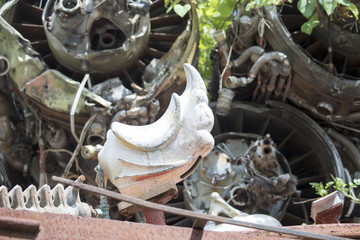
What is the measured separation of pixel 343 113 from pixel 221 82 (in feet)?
4.70

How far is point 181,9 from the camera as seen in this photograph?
899cm

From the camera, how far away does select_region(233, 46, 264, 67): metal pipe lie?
30.9 feet

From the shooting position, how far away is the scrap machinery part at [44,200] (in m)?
4.21

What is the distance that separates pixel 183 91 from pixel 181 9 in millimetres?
943

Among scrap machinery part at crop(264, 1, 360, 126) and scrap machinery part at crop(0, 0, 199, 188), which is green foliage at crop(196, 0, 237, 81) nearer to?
scrap machinery part at crop(264, 1, 360, 126)

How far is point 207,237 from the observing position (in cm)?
414

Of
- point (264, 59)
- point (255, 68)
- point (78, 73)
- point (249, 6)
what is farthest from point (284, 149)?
point (78, 73)

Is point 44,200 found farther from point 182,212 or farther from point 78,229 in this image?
point 182,212

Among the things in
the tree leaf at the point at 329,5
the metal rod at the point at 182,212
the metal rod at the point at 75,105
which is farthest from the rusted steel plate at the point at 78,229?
the tree leaf at the point at 329,5

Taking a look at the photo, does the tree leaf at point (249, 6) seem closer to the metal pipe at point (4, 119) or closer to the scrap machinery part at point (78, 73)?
the scrap machinery part at point (78, 73)

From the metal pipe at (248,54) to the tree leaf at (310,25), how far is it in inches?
25.6

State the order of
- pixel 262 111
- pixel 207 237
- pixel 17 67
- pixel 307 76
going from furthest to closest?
pixel 262 111 < pixel 307 76 < pixel 17 67 < pixel 207 237

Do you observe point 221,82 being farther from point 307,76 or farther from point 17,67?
point 17,67

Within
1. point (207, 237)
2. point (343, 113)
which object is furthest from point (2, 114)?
point (207, 237)
